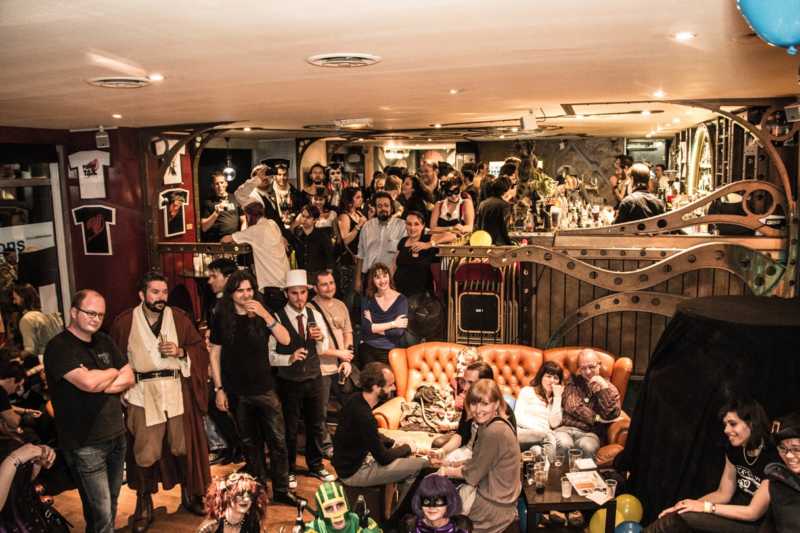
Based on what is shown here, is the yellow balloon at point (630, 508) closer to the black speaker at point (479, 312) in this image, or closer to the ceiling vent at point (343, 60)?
the black speaker at point (479, 312)

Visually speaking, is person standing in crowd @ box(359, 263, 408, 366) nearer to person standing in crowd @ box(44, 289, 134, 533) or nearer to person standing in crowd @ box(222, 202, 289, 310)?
person standing in crowd @ box(222, 202, 289, 310)

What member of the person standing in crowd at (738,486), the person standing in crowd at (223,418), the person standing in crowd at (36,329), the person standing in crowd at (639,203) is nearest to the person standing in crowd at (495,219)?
the person standing in crowd at (639,203)

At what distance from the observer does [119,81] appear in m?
4.03

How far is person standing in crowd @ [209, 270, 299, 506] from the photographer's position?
5.07 meters

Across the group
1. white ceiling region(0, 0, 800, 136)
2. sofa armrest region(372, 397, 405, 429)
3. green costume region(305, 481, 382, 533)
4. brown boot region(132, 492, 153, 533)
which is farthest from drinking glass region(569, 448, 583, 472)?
brown boot region(132, 492, 153, 533)

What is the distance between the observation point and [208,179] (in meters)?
13.7

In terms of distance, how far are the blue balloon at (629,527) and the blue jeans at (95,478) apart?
316cm

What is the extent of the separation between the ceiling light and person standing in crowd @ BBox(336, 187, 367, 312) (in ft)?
16.2

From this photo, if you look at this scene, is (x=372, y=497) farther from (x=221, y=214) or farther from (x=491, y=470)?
(x=221, y=214)

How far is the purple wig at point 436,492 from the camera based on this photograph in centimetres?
384

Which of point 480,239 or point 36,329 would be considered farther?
point 480,239

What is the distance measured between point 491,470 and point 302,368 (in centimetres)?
179

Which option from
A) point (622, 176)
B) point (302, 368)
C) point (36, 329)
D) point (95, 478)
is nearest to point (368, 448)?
point (302, 368)

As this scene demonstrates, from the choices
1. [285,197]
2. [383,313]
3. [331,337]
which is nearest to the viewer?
[331,337]
